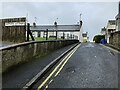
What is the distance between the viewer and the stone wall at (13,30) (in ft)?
21.1

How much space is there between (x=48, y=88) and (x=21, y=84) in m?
0.98

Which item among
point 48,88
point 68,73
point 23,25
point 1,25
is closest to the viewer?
point 48,88

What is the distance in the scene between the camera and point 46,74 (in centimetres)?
462

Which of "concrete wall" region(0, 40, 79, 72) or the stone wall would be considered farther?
the stone wall

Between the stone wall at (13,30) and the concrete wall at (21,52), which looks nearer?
the concrete wall at (21,52)

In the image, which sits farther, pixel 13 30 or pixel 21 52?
pixel 13 30

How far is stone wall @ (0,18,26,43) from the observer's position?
6.43 metres

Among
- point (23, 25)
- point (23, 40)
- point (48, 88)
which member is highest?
point (23, 25)

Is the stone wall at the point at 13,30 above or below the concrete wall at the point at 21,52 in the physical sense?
above

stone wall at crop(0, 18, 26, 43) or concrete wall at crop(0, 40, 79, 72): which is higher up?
stone wall at crop(0, 18, 26, 43)

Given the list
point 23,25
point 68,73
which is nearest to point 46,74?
point 68,73

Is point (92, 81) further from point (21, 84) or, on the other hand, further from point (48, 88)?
point (21, 84)

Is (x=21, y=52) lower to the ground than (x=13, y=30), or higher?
lower

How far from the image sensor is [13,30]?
21.7ft
